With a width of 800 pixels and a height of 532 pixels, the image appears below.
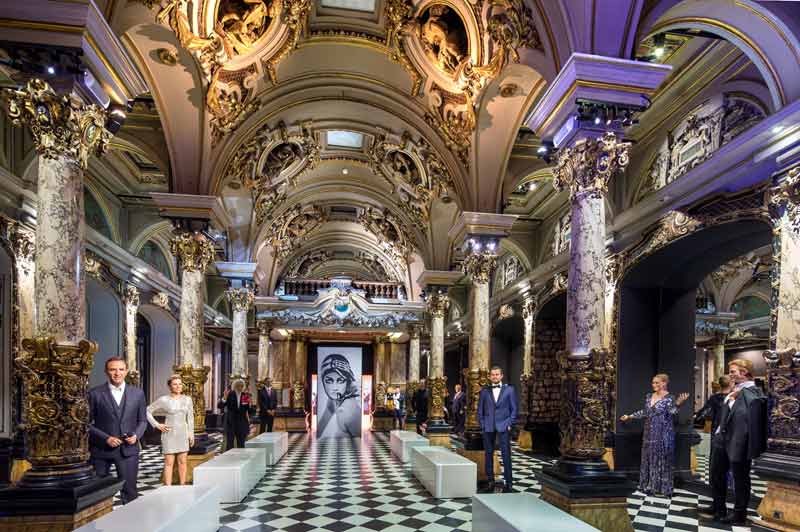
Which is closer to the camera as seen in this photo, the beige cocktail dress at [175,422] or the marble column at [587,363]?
the marble column at [587,363]

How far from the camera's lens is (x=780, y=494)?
546 centimetres

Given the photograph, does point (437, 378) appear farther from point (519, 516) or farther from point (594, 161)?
point (519, 516)

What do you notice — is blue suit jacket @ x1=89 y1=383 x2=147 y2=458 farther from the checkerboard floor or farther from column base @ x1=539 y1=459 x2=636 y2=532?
column base @ x1=539 y1=459 x2=636 y2=532

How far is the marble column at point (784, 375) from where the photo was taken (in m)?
5.40

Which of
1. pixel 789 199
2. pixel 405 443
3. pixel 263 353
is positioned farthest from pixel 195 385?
pixel 263 353

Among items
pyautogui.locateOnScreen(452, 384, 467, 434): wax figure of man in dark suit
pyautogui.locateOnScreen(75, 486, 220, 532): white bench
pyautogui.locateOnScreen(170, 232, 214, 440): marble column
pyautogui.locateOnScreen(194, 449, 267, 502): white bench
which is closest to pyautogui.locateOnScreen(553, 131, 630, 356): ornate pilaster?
pyautogui.locateOnScreen(75, 486, 220, 532): white bench

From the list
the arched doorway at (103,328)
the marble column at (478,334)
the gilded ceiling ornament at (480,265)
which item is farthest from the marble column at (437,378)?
the arched doorway at (103,328)

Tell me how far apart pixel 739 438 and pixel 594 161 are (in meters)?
3.53

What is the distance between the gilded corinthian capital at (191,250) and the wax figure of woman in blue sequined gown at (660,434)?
7202mm

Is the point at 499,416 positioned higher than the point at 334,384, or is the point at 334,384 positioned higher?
the point at 499,416

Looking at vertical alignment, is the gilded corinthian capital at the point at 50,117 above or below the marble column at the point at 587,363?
above

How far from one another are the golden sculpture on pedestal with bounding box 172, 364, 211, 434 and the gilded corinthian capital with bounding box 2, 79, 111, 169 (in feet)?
15.9

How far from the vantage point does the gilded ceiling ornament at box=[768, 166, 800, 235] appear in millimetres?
5734

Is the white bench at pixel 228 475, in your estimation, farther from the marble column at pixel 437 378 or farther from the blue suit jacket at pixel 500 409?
the marble column at pixel 437 378
